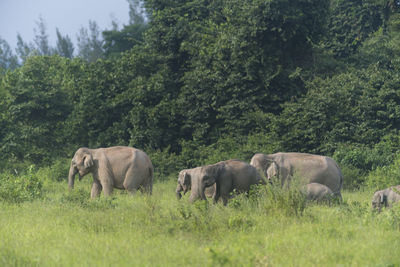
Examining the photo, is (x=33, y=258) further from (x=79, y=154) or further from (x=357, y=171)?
(x=357, y=171)

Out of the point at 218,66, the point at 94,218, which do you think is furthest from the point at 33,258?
the point at 218,66

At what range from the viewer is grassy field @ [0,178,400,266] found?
5.54m

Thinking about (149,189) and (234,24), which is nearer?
(149,189)

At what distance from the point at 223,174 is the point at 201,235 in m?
2.80

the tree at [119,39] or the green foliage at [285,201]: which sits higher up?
the tree at [119,39]

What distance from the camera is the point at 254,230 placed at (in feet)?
22.7

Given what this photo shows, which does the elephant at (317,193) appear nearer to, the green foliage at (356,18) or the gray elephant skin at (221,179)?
the gray elephant skin at (221,179)

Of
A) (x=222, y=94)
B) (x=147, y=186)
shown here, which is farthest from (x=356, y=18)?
(x=147, y=186)

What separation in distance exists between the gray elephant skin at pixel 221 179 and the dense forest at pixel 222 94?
6509 mm

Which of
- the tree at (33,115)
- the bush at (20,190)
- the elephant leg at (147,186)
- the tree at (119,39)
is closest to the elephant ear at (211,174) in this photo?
the elephant leg at (147,186)

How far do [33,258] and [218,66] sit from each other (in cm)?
1388

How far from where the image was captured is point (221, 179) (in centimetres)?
948

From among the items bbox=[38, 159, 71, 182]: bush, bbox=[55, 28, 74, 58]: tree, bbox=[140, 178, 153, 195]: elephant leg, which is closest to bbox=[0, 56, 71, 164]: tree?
bbox=[38, 159, 71, 182]: bush

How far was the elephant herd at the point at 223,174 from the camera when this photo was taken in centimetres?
946
